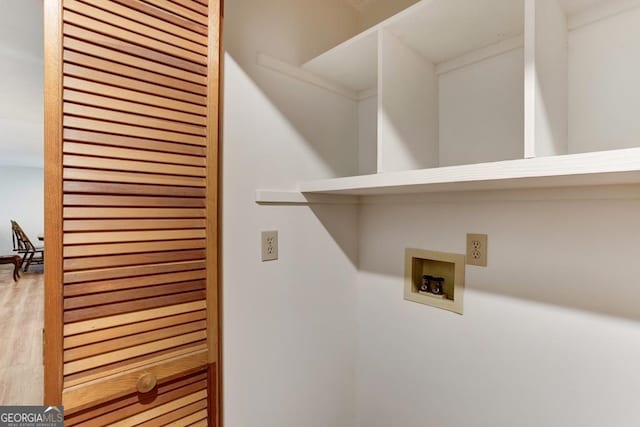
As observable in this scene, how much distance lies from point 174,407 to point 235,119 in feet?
3.05

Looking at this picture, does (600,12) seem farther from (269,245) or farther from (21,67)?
(21,67)

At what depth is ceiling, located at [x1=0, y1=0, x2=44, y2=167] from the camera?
129cm

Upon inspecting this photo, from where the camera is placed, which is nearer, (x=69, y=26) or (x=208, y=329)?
(x=69, y=26)

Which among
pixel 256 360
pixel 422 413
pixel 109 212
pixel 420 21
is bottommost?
pixel 422 413

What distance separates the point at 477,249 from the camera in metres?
1.16

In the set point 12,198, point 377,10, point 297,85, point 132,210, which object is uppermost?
point 377,10

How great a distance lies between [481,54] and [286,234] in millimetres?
1004

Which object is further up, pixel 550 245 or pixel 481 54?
pixel 481 54

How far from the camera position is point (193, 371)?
90 cm

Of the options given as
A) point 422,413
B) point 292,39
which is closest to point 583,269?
point 422,413

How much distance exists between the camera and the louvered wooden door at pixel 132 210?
0.71m

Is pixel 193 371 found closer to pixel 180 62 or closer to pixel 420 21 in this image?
pixel 180 62

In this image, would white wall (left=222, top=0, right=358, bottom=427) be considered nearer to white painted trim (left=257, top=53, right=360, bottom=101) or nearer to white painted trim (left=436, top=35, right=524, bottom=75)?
white painted trim (left=257, top=53, right=360, bottom=101)

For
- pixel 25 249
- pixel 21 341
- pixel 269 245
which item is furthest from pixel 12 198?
pixel 269 245
